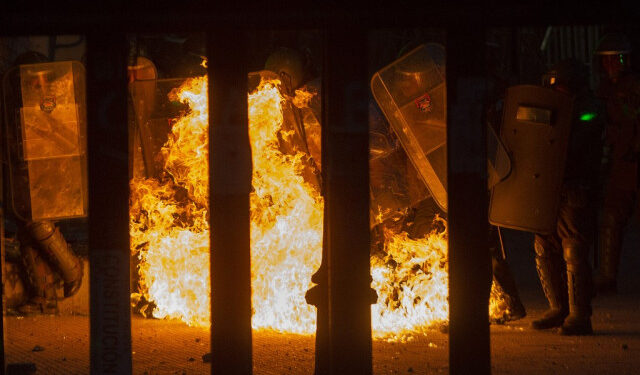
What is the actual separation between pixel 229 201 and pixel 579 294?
12.3 feet

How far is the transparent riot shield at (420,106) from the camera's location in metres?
6.21

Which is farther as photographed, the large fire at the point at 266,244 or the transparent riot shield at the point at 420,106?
the large fire at the point at 266,244

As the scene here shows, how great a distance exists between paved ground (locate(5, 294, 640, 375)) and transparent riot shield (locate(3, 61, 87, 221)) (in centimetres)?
98

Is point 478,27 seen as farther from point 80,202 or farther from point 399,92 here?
point 80,202

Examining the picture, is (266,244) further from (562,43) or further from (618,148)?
(562,43)

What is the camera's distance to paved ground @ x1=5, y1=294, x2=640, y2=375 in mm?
5258

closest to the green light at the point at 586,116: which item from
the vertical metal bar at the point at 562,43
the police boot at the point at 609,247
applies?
the police boot at the point at 609,247

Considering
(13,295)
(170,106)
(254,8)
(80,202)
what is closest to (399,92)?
(170,106)

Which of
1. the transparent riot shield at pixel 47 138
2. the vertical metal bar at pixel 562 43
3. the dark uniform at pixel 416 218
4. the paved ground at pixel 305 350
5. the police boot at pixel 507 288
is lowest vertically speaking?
the paved ground at pixel 305 350

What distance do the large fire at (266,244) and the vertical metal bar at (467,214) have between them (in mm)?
2854

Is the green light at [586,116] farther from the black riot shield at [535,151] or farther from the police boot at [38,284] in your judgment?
the police boot at [38,284]

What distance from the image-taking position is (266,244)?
6652 mm

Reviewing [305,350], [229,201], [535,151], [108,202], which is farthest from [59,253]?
[229,201]

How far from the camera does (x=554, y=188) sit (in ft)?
19.3
